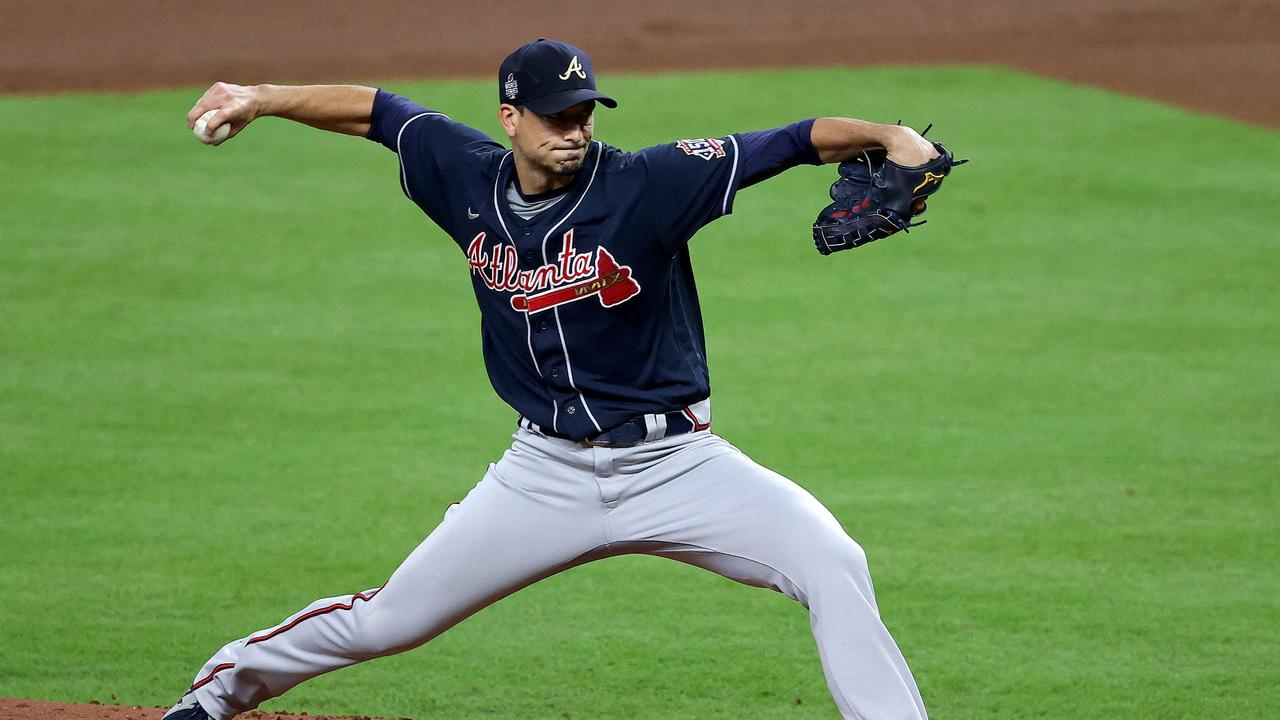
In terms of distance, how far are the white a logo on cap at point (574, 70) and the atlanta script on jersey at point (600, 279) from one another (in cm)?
20

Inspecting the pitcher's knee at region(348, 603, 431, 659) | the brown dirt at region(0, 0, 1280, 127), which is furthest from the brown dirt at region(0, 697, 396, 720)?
the brown dirt at region(0, 0, 1280, 127)

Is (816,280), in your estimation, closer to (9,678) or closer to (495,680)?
(495,680)

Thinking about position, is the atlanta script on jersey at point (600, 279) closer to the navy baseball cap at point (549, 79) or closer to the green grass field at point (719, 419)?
the navy baseball cap at point (549, 79)

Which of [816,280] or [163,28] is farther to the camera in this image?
[163,28]

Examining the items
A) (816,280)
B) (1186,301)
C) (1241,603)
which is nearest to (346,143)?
(816,280)

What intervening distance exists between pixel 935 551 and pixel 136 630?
9.70ft

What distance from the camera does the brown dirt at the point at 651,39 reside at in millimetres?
16359

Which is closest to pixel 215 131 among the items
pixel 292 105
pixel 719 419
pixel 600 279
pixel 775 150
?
pixel 292 105

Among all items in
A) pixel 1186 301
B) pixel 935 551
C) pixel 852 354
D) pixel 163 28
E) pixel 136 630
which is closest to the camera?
pixel 136 630

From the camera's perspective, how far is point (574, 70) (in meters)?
3.65

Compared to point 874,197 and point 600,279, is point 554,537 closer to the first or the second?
point 600,279

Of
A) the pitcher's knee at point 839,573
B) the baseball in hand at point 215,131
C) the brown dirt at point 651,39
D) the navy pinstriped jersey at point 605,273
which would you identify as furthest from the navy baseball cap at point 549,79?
the brown dirt at point 651,39

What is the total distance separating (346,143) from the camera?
13.7 metres

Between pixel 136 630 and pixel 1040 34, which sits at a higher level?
pixel 1040 34
